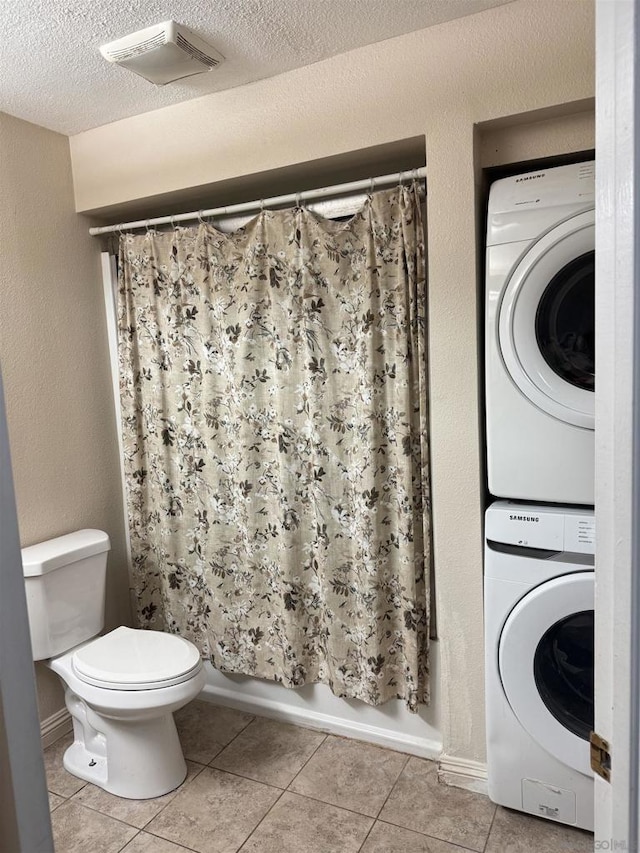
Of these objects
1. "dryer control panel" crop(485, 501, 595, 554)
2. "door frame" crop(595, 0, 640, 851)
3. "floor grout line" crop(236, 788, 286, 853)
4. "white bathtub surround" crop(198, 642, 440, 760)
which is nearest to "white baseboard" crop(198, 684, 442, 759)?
"white bathtub surround" crop(198, 642, 440, 760)

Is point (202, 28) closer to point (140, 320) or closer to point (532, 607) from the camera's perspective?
point (140, 320)

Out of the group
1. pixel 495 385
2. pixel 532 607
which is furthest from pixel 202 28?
pixel 532 607

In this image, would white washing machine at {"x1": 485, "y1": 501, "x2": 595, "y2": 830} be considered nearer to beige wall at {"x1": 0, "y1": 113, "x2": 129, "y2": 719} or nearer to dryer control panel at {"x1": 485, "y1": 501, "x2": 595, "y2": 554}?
dryer control panel at {"x1": 485, "y1": 501, "x2": 595, "y2": 554}

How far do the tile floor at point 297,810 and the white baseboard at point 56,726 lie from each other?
55 mm

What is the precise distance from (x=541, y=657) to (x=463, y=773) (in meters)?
0.56

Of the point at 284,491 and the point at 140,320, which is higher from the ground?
the point at 140,320

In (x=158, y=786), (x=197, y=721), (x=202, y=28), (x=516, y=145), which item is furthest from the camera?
(x=197, y=721)

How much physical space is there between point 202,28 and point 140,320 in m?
1.17

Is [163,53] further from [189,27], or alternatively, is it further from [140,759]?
[140,759]

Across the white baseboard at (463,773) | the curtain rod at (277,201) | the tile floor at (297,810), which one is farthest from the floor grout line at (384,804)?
the curtain rod at (277,201)

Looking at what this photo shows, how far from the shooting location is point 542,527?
183cm

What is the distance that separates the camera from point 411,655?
2.21 m

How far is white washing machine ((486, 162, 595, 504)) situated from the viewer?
177cm

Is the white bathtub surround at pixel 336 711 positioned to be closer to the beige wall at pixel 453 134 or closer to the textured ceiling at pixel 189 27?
the beige wall at pixel 453 134
